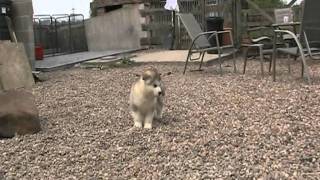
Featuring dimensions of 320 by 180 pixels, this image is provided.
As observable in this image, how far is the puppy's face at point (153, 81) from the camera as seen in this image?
4.54 m

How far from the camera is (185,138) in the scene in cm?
433

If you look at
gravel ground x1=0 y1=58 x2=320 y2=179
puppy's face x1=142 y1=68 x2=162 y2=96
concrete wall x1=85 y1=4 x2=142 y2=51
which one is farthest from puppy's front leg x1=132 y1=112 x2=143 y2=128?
concrete wall x1=85 y1=4 x2=142 y2=51

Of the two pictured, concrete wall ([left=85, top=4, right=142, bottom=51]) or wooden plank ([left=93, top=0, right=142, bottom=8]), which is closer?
concrete wall ([left=85, top=4, right=142, bottom=51])

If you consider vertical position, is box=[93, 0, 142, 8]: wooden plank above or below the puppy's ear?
below

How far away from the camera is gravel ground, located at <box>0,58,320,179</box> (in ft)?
11.7

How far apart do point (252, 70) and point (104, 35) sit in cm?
823

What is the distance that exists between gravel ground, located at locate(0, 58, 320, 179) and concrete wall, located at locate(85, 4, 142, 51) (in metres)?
8.66

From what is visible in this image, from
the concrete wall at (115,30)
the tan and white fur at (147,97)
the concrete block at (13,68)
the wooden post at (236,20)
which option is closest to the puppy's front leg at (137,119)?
the tan and white fur at (147,97)

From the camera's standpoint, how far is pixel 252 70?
8812 millimetres

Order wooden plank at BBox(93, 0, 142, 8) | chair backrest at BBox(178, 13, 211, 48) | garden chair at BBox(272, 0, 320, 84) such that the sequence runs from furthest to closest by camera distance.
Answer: wooden plank at BBox(93, 0, 142, 8) < chair backrest at BBox(178, 13, 211, 48) < garden chair at BBox(272, 0, 320, 84)

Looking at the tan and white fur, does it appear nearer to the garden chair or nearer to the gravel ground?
the gravel ground

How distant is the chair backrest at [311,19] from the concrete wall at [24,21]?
5.04 meters

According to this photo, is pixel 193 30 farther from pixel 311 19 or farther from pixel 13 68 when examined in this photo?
pixel 13 68

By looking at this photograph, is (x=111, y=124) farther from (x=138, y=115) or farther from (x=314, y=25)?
(x=314, y=25)
